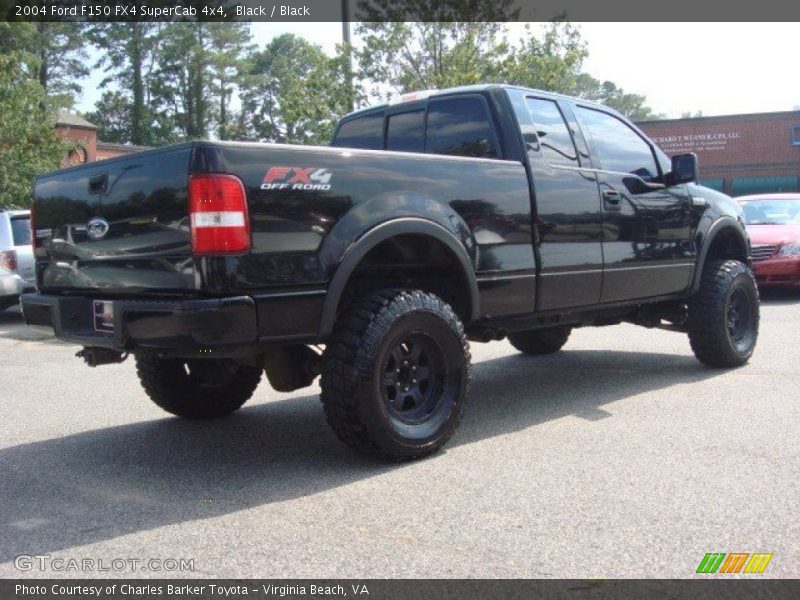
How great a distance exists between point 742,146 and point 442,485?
37699 millimetres

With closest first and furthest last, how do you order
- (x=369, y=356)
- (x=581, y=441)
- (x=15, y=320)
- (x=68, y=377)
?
(x=369, y=356), (x=581, y=441), (x=68, y=377), (x=15, y=320)

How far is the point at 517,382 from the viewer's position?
22.1 ft

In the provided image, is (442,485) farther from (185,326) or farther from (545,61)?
(545,61)

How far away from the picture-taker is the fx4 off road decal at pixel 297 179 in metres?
3.88

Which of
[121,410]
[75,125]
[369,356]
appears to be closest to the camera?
[369,356]

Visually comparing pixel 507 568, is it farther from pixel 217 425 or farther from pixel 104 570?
pixel 217 425

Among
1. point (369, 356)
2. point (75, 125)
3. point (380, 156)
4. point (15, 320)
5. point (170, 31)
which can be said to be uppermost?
point (170, 31)

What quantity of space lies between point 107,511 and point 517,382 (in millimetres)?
3705

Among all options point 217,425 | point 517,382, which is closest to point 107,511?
point 217,425

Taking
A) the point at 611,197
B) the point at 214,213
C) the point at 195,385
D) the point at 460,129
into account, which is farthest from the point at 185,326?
the point at 611,197

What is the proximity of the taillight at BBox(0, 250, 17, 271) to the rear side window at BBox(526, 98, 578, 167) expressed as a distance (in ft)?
28.4

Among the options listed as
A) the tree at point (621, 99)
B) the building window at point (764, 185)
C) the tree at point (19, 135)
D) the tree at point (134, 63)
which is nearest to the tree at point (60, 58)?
the tree at point (134, 63)

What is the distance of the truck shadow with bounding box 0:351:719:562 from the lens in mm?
3688

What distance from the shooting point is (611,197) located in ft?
19.1
